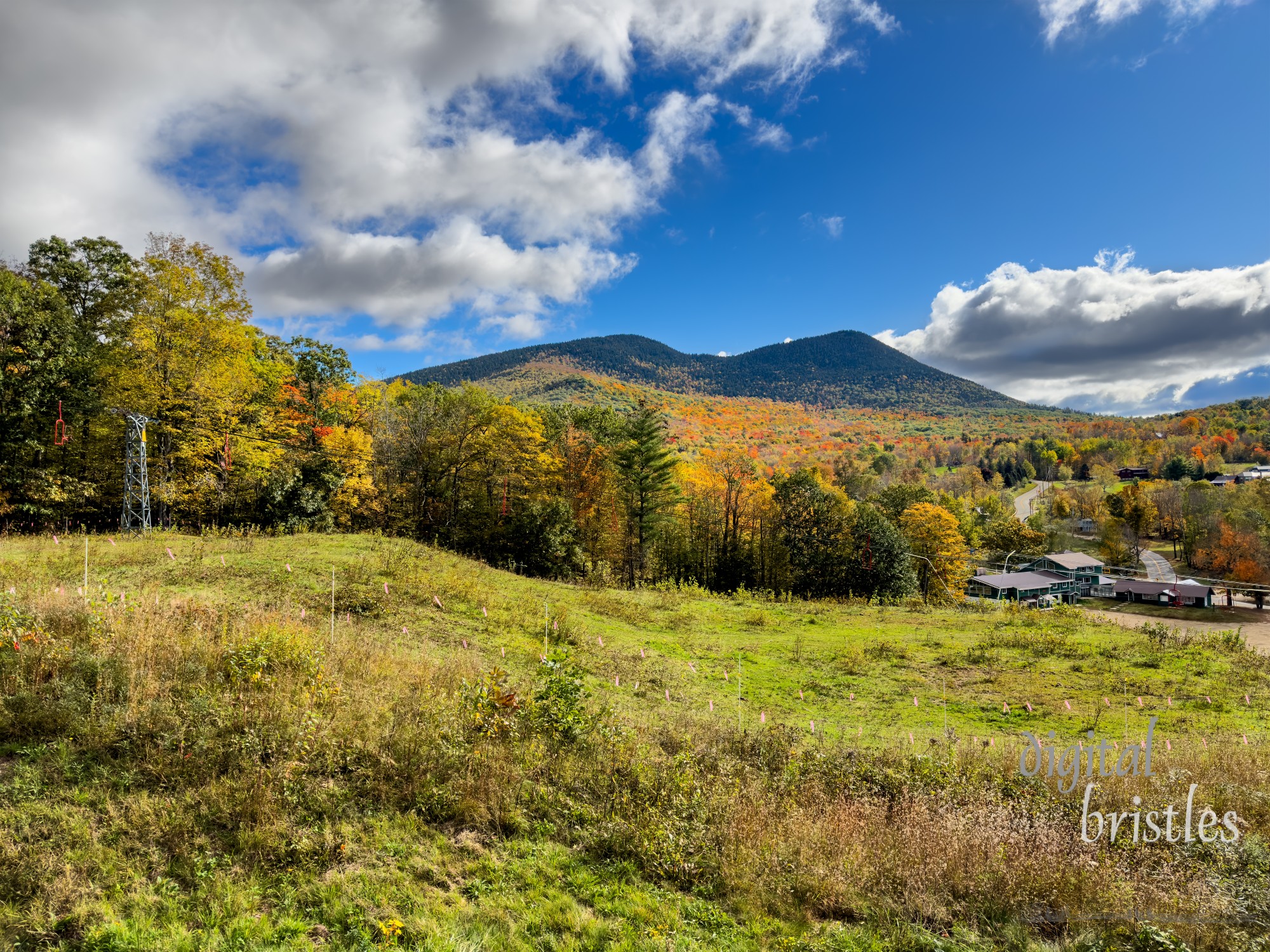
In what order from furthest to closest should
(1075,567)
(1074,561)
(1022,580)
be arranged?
(1074,561) < (1075,567) < (1022,580)

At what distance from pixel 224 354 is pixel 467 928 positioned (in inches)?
967

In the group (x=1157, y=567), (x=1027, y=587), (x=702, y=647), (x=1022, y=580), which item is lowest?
(x=1157, y=567)

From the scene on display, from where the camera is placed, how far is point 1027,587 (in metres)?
54.7

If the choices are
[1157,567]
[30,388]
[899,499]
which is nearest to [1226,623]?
[1157,567]

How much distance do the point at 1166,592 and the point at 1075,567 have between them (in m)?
7.80

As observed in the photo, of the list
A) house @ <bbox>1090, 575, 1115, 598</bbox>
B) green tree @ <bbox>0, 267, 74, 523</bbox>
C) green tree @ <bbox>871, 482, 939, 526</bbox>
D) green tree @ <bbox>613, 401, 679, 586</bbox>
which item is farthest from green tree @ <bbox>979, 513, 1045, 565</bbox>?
green tree @ <bbox>0, 267, 74, 523</bbox>

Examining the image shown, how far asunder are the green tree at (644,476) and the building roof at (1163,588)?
5664 cm

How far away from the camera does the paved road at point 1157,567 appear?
213 feet

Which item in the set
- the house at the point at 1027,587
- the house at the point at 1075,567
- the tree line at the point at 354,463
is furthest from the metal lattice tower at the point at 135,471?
the house at the point at 1075,567

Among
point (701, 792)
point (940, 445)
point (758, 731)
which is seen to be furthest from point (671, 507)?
point (940, 445)

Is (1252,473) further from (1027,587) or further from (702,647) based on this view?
(702,647)

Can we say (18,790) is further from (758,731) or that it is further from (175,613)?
(758,731)

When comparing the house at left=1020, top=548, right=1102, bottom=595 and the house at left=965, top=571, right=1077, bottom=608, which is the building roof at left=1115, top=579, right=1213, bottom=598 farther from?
the house at left=965, top=571, right=1077, bottom=608

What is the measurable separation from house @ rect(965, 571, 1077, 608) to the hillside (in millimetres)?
53592
